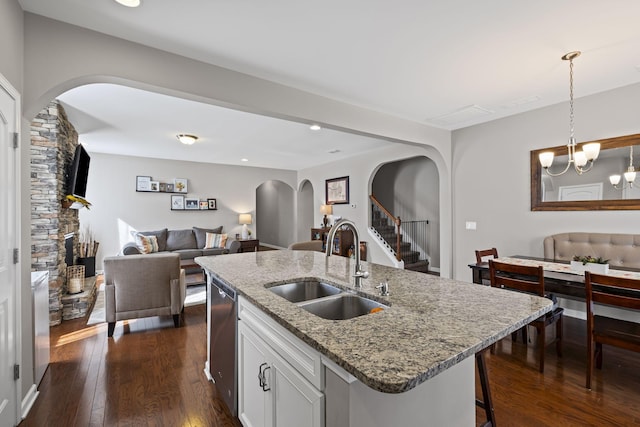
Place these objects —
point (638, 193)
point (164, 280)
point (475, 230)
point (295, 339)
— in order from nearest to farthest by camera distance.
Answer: point (295, 339) → point (638, 193) → point (164, 280) → point (475, 230)

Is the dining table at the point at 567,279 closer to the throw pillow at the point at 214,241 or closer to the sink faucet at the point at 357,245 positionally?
the sink faucet at the point at 357,245

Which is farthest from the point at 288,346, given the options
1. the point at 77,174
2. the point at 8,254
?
the point at 77,174

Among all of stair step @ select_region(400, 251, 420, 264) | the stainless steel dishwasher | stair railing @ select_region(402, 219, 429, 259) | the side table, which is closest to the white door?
the stainless steel dishwasher

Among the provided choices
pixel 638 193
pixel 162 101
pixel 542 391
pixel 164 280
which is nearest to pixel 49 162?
pixel 162 101

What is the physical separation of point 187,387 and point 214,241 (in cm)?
475

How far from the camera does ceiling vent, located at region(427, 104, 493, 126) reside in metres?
3.77

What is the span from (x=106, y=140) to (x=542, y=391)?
6.85 meters

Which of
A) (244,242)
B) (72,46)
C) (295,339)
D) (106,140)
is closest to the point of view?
(295,339)

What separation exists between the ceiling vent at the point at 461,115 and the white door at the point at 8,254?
4.19m

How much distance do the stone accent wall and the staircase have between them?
5.18 m

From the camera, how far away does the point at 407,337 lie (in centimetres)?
99

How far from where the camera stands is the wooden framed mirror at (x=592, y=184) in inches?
122

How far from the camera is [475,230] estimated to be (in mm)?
4402

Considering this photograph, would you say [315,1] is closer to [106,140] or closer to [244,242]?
[106,140]
